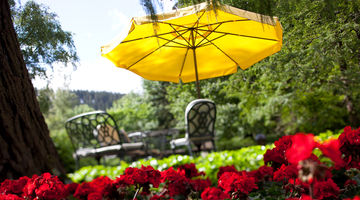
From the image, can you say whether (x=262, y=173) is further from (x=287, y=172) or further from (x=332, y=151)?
(x=332, y=151)

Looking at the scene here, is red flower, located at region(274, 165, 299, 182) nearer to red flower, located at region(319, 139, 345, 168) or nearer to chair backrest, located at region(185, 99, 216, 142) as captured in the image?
red flower, located at region(319, 139, 345, 168)

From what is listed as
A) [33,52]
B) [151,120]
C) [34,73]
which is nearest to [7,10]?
[33,52]

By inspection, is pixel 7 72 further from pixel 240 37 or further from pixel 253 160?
pixel 253 160

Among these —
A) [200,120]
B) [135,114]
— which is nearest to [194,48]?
[200,120]

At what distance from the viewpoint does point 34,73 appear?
236 centimetres

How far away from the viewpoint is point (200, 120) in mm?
3127

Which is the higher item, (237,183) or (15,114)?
Answer: (15,114)

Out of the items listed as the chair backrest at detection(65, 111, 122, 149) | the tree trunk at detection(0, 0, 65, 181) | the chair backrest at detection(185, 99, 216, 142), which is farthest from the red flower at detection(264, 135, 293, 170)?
the chair backrest at detection(65, 111, 122, 149)

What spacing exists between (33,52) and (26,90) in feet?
1.10

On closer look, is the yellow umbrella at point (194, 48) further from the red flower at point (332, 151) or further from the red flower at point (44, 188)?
the red flower at point (332, 151)

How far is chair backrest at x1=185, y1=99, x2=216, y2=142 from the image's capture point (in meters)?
2.99

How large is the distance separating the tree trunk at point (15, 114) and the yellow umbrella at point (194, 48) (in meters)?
0.67

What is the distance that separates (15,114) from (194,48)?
167 centimetres

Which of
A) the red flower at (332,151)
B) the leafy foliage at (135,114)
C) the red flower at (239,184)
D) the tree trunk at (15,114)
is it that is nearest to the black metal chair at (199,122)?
the tree trunk at (15,114)
